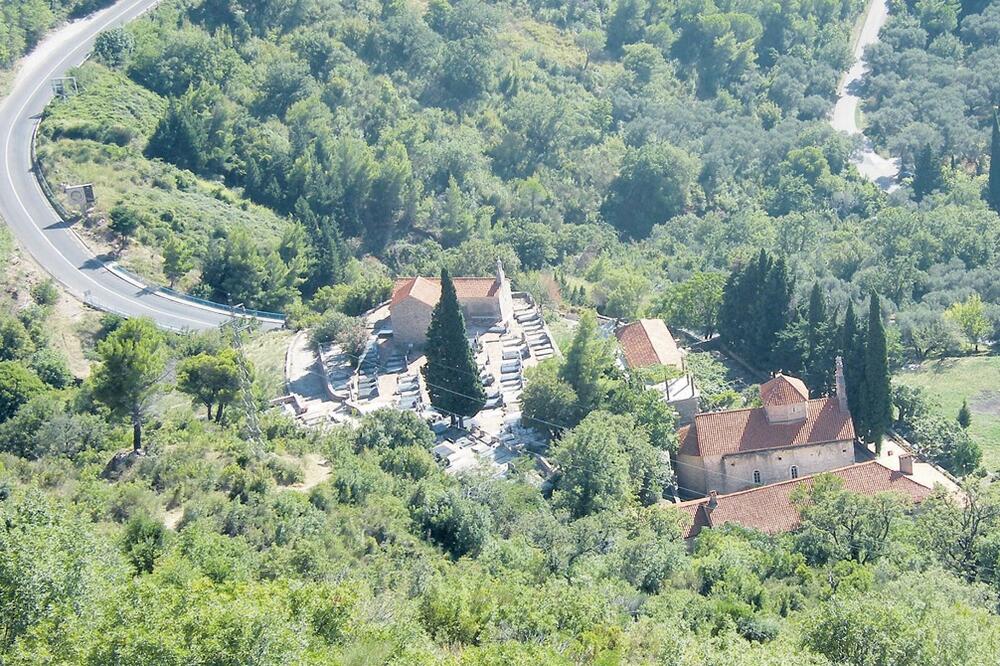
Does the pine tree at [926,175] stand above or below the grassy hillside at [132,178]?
above

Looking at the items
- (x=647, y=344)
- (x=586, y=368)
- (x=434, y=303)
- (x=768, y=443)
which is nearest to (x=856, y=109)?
(x=647, y=344)

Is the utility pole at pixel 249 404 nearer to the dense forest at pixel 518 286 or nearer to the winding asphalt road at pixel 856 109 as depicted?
the dense forest at pixel 518 286

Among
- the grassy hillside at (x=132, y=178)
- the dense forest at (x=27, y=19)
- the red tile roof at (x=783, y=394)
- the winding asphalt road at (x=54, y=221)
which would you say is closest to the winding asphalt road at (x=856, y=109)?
the grassy hillside at (x=132, y=178)

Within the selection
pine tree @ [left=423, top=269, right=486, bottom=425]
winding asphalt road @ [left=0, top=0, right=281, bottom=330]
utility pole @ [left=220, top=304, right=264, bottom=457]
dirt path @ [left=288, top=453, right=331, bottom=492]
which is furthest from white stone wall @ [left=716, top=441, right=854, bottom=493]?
winding asphalt road @ [left=0, top=0, right=281, bottom=330]

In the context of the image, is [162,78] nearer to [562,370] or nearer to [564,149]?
[564,149]

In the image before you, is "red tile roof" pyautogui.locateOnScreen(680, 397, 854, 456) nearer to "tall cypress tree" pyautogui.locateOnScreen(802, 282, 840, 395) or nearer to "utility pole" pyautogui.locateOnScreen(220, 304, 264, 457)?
"tall cypress tree" pyautogui.locateOnScreen(802, 282, 840, 395)

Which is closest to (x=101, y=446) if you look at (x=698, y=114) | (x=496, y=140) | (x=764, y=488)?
(x=764, y=488)
